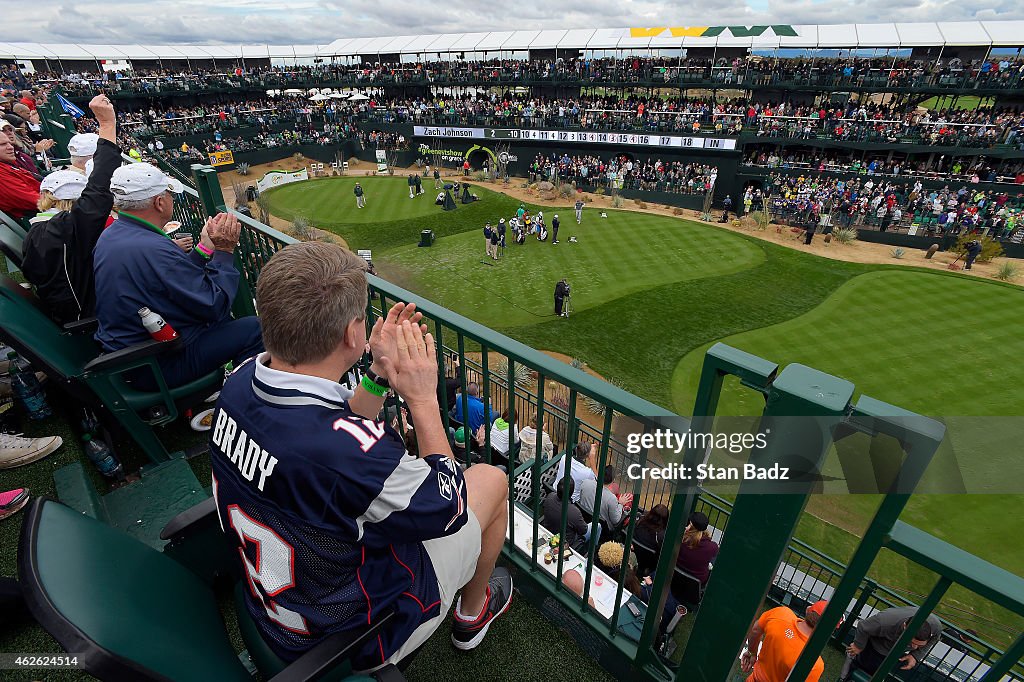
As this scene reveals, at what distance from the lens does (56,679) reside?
212 centimetres

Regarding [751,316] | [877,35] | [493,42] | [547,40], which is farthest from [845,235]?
[493,42]

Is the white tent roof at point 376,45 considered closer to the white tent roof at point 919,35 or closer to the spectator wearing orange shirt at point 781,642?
the white tent roof at point 919,35

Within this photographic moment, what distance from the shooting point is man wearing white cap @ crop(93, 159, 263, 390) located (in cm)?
350

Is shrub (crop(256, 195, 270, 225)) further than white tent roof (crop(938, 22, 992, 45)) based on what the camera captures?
No

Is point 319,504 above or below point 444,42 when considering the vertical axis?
below

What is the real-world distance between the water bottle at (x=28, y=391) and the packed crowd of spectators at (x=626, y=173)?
99.6 ft

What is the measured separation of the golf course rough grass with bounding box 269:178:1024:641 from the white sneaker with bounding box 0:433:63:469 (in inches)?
431

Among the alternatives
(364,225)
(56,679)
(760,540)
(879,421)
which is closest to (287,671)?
(56,679)

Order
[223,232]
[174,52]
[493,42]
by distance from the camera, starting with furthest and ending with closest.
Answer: [174,52]
[493,42]
[223,232]

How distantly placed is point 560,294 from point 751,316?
6.89m

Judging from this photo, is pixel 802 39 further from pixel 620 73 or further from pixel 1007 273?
pixel 1007 273

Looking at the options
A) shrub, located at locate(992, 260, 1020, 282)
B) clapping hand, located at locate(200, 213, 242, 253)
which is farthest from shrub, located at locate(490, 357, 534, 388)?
shrub, located at locate(992, 260, 1020, 282)

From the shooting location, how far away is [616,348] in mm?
15695

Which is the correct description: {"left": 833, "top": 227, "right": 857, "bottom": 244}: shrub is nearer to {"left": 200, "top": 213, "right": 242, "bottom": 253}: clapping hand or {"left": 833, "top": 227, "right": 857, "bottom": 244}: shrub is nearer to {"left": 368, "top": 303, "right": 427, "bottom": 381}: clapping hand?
{"left": 200, "top": 213, "right": 242, "bottom": 253}: clapping hand
